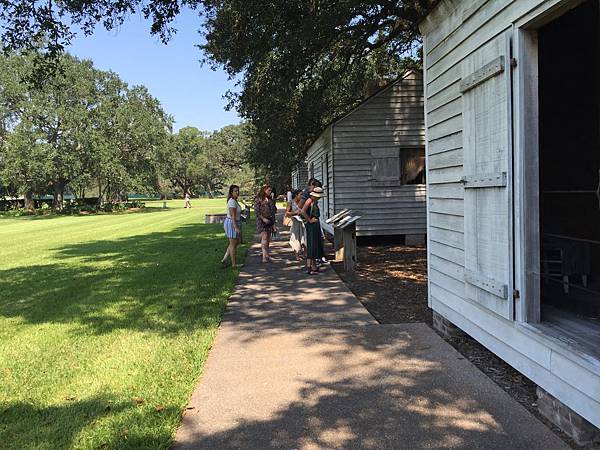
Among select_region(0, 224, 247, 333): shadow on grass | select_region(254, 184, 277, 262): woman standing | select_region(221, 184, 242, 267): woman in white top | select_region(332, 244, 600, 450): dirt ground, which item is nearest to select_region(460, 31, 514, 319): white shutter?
select_region(332, 244, 600, 450): dirt ground

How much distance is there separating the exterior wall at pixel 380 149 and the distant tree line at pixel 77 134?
94.9 ft

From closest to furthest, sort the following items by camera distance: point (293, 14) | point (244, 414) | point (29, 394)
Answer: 1. point (244, 414)
2. point (29, 394)
3. point (293, 14)

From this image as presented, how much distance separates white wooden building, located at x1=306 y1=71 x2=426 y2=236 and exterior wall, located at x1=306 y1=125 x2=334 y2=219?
57cm

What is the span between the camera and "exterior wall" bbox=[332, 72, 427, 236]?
14.0 meters

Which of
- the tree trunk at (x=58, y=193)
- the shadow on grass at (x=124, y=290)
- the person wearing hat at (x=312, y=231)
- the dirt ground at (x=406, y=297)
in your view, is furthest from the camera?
the tree trunk at (x=58, y=193)

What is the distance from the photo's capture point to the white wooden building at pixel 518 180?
3617 millimetres

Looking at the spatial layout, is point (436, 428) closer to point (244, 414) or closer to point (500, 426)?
point (500, 426)

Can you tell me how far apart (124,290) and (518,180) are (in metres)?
7.00

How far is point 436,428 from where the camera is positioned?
342 centimetres

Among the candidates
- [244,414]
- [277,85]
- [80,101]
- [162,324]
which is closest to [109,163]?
[80,101]

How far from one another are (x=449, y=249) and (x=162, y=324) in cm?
352

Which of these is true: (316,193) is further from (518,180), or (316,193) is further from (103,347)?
(518,180)

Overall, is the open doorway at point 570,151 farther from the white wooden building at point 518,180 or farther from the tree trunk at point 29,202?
the tree trunk at point 29,202

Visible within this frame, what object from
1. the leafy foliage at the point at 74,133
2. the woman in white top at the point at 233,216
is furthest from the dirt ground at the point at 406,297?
the leafy foliage at the point at 74,133
